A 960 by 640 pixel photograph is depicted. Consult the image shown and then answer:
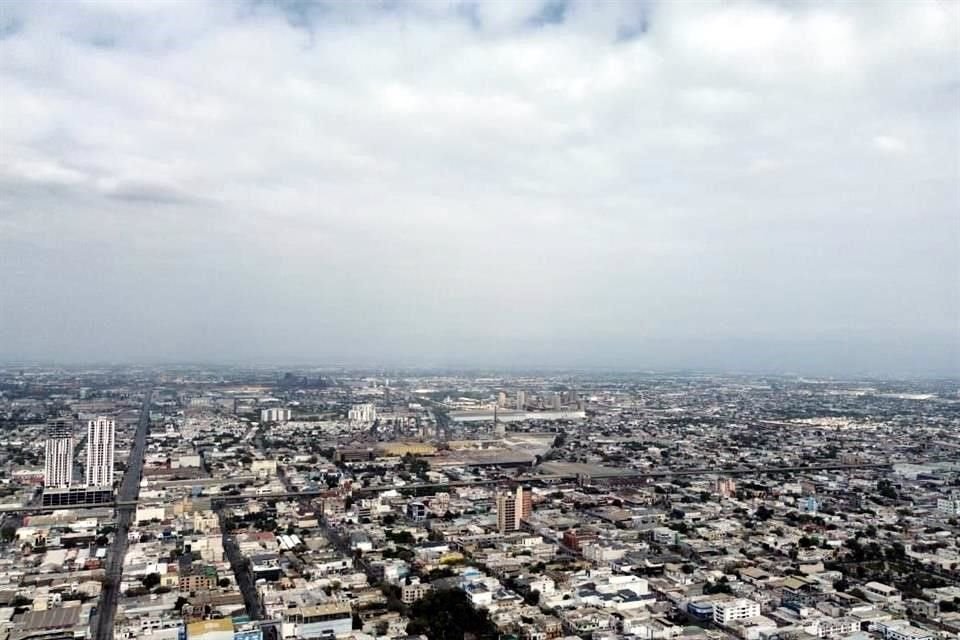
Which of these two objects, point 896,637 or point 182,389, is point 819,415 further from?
point 182,389

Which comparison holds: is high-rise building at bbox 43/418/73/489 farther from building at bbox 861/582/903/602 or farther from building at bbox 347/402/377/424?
building at bbox 861/582/903/602

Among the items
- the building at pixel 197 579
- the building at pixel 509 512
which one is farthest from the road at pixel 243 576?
the building at pixel 509 512

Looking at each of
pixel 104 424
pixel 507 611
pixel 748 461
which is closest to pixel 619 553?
pixel 507 611

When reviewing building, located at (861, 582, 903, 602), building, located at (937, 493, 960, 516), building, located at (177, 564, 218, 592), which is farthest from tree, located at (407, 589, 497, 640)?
building, located at (937, 493, 960, 516)

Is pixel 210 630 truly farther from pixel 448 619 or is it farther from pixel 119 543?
pixel 119 543

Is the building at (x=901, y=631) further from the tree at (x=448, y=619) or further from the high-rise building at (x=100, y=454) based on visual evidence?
the high-rise building at (x=100, y=454)

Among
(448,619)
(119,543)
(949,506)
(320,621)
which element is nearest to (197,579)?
(320,621)
